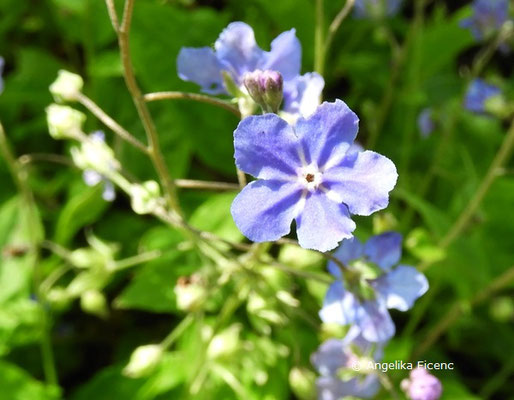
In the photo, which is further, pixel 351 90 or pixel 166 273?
pixel 351 90

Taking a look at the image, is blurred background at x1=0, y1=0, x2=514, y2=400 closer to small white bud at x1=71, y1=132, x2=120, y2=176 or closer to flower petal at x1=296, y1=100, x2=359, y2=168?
small white bud at x1=71, y1=132, x2=120, y2=176

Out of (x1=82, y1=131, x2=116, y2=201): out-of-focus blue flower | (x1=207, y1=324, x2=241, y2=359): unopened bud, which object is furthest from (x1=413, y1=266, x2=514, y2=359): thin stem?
(x1=82, y1=131, x2=116, y2=201): out-of-focus blue flower

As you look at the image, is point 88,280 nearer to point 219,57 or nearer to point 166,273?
point 166,273

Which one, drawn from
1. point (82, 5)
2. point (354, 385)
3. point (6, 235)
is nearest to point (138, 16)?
point (82, 5)

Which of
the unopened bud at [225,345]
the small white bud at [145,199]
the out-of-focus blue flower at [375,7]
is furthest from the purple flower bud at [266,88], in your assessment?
the out-of-focus blue flower at [375,7]

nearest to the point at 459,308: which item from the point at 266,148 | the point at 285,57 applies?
the point at 285,57

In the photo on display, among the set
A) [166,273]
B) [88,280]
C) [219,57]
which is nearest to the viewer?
[219,57]

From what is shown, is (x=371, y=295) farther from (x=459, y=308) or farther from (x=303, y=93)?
(x=459, y=308)
